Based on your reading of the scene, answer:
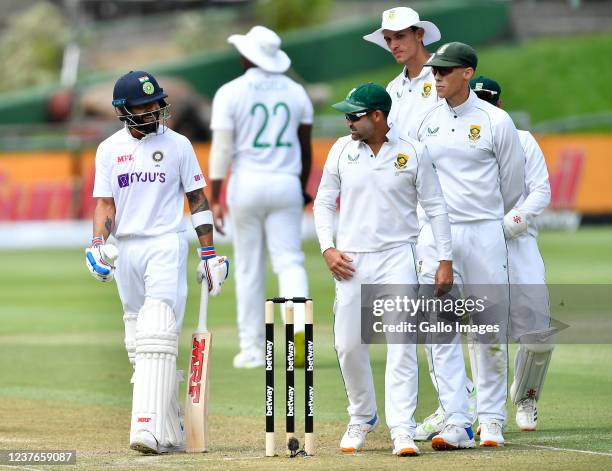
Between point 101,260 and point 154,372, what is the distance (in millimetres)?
636

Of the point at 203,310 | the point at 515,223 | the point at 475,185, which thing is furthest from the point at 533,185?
the point at 203,310

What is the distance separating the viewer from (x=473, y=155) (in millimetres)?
7457

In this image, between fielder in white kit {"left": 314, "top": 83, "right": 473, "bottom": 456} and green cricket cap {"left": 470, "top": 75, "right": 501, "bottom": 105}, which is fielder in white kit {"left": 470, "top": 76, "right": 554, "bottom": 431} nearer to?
green cricket cap {"left": 470, "top": 75, "right": 501, "bottom": 105}

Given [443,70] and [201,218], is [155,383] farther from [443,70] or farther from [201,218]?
[443,70]

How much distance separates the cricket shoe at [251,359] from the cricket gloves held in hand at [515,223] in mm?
3629

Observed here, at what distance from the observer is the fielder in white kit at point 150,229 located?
7.14 metres

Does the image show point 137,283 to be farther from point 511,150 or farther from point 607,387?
point 607,387

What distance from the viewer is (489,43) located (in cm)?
3869

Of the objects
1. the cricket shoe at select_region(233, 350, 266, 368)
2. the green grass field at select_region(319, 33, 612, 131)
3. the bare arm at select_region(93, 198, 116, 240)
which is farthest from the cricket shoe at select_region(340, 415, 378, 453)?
the green grass field at select_region(319, 33, 612, 131)

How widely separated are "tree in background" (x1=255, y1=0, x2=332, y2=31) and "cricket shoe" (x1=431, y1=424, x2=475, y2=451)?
32.7 m

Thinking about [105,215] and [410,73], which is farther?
[410,73]

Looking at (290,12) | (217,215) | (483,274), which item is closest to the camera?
(483,274)

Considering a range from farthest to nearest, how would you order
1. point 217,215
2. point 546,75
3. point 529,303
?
point 546,75 < point 217,215 < point 529,303

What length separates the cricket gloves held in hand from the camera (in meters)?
7.53
